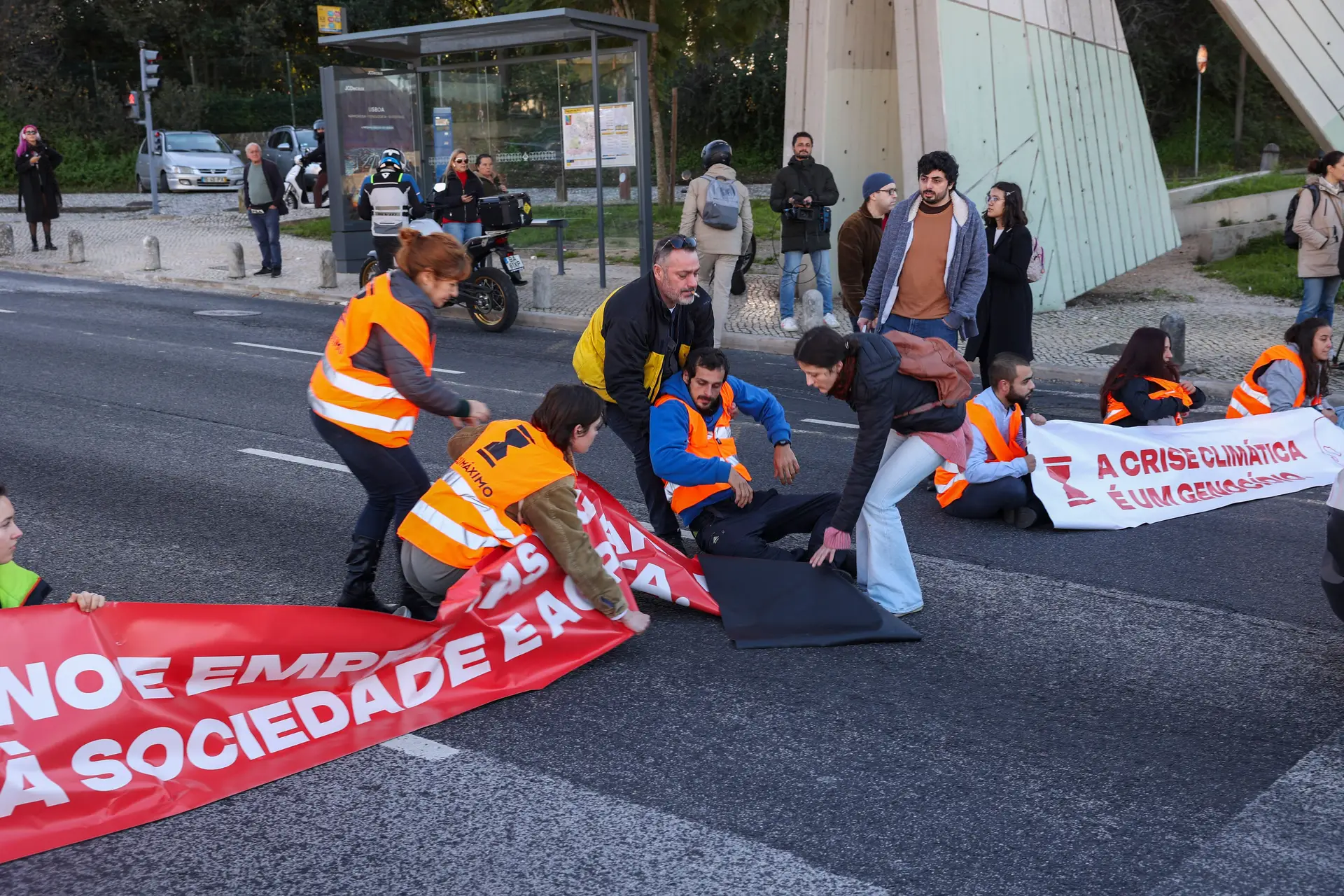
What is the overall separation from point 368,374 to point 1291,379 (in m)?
6.10

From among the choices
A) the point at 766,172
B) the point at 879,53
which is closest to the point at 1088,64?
the point at 879,53

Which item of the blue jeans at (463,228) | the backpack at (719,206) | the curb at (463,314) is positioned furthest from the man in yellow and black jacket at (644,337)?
the blue jeans at (463,228)

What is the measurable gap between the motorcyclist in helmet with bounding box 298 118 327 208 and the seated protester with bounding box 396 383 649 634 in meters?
17.9

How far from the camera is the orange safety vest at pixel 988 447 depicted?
7410mm

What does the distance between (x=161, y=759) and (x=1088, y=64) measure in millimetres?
15503

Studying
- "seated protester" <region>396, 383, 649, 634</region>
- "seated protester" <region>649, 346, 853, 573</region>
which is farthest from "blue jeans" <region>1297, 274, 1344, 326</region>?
"seated protester" <region>396, 383, 649, 634</region>

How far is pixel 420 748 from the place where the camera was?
4.59 meters

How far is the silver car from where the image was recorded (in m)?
34.3

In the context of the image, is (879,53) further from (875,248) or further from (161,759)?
(161,759)

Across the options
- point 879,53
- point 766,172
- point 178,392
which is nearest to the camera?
point 178,392

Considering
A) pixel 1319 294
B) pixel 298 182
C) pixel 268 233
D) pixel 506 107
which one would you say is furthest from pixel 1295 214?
pixel 298 182

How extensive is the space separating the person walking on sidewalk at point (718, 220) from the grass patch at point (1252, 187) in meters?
12.8

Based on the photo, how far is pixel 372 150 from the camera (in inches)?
757

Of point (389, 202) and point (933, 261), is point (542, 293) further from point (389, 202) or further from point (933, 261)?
point (933, 261)
